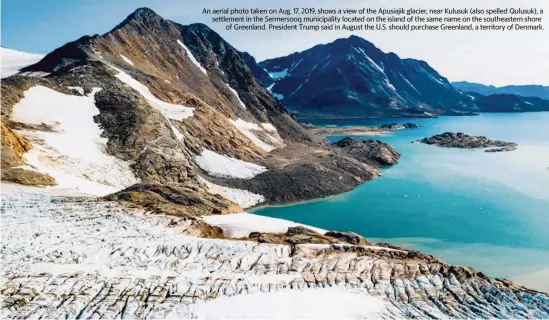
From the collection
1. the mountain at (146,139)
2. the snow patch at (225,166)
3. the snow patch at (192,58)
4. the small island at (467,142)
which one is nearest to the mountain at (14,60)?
the mountain at (146,139)

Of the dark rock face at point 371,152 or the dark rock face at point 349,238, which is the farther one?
the dark rock face at point 371,152

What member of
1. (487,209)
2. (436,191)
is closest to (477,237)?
(487,209)

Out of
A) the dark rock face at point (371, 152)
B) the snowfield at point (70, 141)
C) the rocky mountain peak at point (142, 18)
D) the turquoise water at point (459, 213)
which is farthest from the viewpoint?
the rocky mountain peak at point (142, 18)

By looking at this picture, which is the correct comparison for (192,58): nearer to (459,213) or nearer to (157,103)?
A: (157,103)

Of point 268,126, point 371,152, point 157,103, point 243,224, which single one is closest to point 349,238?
point 243,224

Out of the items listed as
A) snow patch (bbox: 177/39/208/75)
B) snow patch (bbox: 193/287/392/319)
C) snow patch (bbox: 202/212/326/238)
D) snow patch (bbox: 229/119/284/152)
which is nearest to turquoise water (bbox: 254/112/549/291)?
snow patch (bbox: 202/212/326/238)

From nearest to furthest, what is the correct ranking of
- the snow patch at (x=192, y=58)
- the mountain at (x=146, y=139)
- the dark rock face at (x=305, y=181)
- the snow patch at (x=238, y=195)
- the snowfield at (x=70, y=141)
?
the mountain at (x=146, y=139) → the snowfield at (x=70, y=141) → the snow patch at (x=238, y=195) → the dark rock face at (x=305, y=181) → the snow patch at (x=192, y=58)

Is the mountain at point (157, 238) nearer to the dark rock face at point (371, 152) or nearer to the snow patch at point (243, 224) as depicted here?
the snow patch at point (243, 224)

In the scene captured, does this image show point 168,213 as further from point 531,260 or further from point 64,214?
point 531,260
